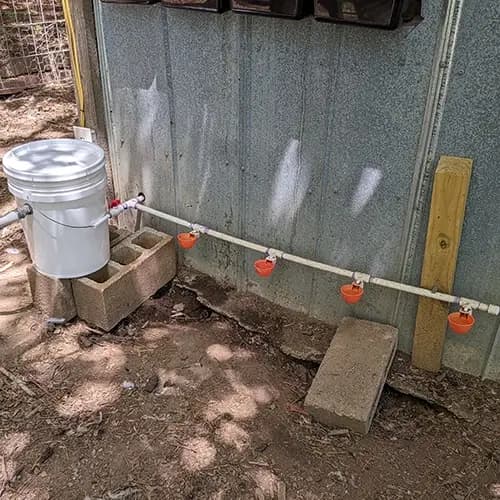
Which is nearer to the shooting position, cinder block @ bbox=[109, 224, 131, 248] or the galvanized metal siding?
the galvanized metal siding

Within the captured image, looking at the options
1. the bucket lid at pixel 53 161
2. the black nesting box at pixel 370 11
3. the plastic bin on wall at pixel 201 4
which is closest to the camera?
the black nesting box at pixel 370 11

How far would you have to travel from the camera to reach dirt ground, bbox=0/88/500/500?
78.4 inches

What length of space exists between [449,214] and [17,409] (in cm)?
193

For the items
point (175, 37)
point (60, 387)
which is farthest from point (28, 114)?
point (60, 387)

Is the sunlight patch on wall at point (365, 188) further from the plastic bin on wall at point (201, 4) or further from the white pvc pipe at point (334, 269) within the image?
the plastic bin on wall at point (201, 4)

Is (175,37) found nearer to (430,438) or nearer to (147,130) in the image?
(147,130)

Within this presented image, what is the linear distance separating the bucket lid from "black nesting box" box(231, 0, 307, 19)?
0.96m

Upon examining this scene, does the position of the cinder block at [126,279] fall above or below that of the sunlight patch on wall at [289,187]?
below

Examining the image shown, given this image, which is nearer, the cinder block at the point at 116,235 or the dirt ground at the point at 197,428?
the dirt ground at the point at 197,428

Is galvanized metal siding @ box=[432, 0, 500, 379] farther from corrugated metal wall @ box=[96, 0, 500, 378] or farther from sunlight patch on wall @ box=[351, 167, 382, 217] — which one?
sunlight patch on wall @ box=[351, 167, 382, 217]

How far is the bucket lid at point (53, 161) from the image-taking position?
234cm

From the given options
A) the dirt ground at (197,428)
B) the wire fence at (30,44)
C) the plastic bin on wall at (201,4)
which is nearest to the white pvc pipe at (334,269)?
the dirt ground at (197,428)

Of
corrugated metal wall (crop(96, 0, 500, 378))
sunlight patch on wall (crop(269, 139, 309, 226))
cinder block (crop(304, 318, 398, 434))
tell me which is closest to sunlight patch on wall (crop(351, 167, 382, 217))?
corrugated metal wall (crop(96, 0, 500, 378))

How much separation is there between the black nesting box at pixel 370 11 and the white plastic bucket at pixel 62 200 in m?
1.21
